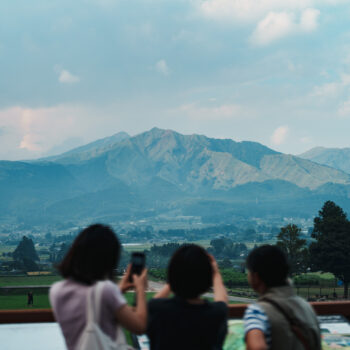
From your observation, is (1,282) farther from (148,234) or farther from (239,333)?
(148,234)

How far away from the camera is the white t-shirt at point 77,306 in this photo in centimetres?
211

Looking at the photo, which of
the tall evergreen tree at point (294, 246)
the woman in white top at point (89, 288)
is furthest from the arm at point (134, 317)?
the tall evergreen tree at point (294, 246)

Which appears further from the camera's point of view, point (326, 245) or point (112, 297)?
point (326, 245)

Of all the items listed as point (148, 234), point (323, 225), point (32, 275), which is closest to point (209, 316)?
point (323, 225)

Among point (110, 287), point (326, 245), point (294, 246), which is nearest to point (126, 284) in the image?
point (110, 287)

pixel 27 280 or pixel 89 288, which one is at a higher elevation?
pixel 89 288

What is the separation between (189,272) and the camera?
6.85 feet

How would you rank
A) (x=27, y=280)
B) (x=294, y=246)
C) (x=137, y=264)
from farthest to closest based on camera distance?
(x=27, y=280) → (x=294, y=246) → (x=137, y=264)

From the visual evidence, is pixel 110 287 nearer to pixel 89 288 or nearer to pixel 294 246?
pixel 89 288

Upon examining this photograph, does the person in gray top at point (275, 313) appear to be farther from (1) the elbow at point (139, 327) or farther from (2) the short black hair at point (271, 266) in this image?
(1) the elbow at point (139, 327)

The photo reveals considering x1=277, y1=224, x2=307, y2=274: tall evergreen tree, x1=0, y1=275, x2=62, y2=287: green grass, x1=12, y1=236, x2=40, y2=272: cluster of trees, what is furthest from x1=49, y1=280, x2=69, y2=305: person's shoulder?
x1=12, y1=236, x2=40, y2=272: cluster of trees

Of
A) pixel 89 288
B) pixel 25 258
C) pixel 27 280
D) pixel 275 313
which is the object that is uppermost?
pixel 89 288

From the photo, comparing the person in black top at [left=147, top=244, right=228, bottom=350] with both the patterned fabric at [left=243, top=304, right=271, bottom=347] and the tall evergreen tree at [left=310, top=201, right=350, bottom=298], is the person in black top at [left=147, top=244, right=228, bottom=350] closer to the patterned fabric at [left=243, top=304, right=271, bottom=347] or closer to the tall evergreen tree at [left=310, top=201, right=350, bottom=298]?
the patterned fabric at [left=243, top=304, right=271, bottom=347]

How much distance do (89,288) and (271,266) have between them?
2.45ft
